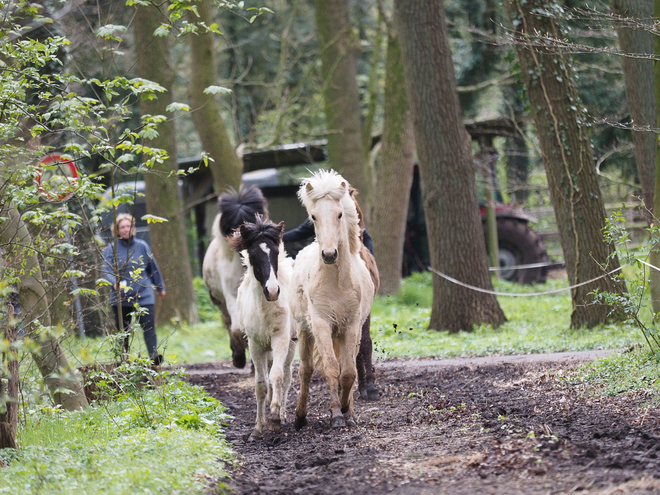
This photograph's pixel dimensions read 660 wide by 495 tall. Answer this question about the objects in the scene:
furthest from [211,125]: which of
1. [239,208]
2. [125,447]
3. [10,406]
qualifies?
[125,447]

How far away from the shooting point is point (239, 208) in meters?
9.85

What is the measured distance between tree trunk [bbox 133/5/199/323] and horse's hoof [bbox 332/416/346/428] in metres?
9.77

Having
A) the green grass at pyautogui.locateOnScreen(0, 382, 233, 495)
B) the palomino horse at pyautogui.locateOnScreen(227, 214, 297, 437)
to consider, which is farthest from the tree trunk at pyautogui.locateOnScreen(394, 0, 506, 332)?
the green grass at pyautogui.locateOnScreen(0, 382, 233, 495)

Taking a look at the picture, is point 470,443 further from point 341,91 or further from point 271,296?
point 341,91

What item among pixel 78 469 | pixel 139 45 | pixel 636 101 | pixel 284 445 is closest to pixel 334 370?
pixel 284 445

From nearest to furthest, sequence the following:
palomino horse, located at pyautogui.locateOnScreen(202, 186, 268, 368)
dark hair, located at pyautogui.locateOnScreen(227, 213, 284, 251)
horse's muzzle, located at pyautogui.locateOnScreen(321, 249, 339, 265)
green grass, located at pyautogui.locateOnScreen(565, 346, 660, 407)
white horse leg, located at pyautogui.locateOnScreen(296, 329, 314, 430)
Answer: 1. horse's muzzle, located at pyautogui.locateOnScreen(321, 249, 339, 265)
2. green grass, located at pyautogui.locateOnScreen(565, 346, 660, 407)
3. white horse leg, located at pyautogui.locateOnScreen(296, 329, 314, 430)
4. dark hair, located at pyautogui.locateOnScreen(227, 213, 284, 251)
5. palomino horse, located at pyautogui.locateOnScreen(202, 186, 268, 368)

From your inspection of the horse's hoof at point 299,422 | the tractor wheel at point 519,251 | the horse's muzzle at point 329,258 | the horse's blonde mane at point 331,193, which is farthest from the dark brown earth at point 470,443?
the tractor wheel at point 519,251

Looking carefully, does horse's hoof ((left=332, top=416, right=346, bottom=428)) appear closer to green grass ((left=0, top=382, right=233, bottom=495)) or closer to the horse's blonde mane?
green grass ((left=0, top=382, right=233, bottom=495))

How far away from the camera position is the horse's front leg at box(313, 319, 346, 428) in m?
6.63

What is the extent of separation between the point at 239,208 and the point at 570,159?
462 centimetres

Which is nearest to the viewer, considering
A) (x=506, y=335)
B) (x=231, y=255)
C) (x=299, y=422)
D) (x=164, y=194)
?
(x=299, y=422)

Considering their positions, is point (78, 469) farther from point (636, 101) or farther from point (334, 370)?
point (636, 101)

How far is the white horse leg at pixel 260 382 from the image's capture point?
6918mm

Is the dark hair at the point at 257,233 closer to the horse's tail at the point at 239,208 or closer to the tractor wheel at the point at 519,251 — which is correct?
the horse's tail at the point at 239,208
